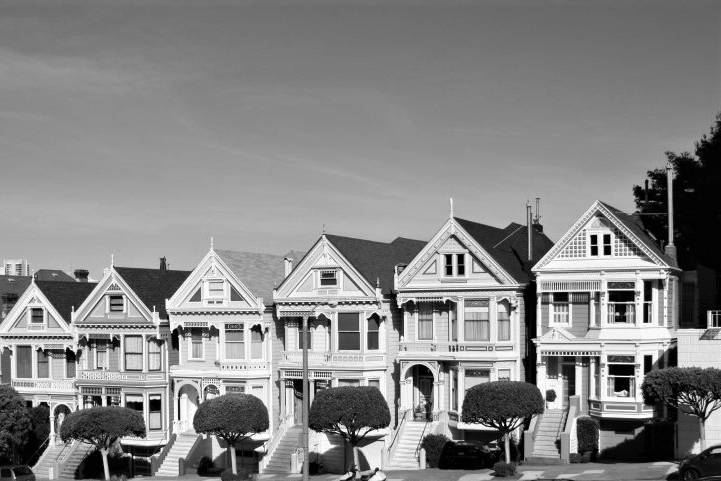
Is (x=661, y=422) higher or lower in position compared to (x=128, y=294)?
lower

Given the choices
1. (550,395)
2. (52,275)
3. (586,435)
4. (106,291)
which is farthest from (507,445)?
(52,275)

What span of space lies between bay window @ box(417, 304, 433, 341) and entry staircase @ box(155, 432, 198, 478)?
14.4 m

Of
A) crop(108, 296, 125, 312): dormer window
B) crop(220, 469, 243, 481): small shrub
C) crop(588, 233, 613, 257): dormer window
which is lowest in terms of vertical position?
crop(220, 469, 243, 481): small shrub

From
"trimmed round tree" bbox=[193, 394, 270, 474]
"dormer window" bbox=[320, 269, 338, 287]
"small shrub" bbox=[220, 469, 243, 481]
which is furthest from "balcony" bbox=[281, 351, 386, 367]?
"small shrub" bbox=[220, 469, 243, 481]

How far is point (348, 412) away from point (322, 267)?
9648 millimetres

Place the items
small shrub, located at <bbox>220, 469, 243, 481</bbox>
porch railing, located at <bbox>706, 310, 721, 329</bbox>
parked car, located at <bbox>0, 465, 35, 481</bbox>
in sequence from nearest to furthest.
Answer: porch railing, located at <bbox>706, 310, 721, 329</bbox> → small shrub, located at <bbox>220, 469, 243, 481</bbox> → parked car, located at <bbox>0, 465, 35, 481</bbox>

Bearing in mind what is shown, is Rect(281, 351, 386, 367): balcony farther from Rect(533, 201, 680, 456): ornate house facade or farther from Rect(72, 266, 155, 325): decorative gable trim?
Rect(72, 266, 155, 325): decorative gable trim

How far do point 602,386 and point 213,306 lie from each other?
22.0 metres

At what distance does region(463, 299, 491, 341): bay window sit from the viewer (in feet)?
179

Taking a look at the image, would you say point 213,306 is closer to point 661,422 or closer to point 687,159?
point 661,422

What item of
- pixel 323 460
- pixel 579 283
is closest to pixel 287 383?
pixel 323 460

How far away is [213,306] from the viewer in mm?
61438

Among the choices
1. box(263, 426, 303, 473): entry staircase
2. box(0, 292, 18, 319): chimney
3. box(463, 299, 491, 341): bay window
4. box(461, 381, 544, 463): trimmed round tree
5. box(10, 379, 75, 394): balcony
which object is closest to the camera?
box(461, 381, 544, 463): trimmed round tree

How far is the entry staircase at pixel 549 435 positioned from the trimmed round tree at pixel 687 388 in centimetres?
613
